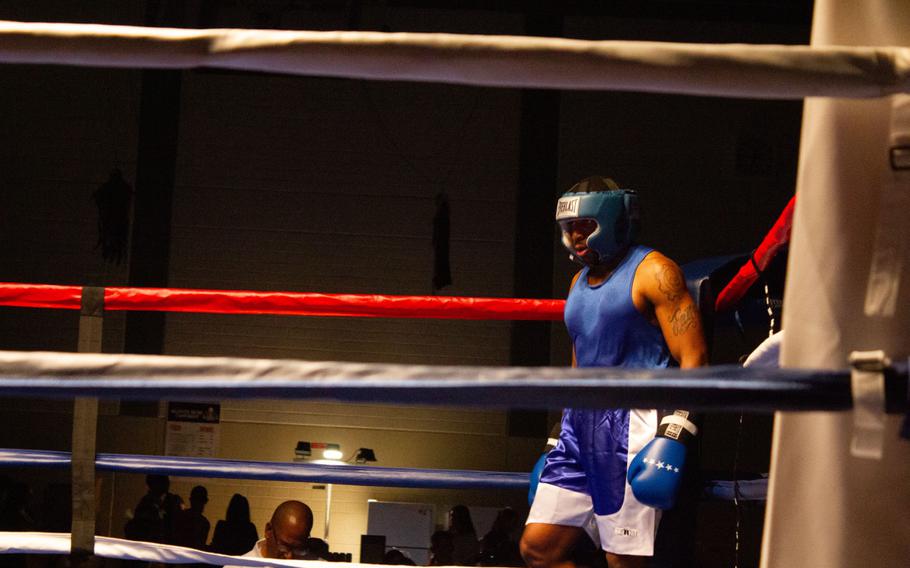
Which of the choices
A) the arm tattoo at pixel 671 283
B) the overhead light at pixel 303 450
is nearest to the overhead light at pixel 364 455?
the overhead light at pixel 303 450

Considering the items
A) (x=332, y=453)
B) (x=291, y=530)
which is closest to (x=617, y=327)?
(x=291, y=530)

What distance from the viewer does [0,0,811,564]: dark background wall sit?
836cm

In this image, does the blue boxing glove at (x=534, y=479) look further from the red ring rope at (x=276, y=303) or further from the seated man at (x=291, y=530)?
the seated man at (x=291, y=530)

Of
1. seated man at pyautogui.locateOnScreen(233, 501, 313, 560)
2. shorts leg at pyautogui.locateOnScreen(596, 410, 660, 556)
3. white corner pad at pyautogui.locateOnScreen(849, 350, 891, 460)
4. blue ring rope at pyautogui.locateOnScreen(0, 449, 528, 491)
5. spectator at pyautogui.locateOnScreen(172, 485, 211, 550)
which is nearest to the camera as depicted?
white corner pad at pyautogui.locateOnScreen(849, 350, 891, 460)

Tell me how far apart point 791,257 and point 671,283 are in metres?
1.36

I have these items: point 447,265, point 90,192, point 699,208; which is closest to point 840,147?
point 447,265

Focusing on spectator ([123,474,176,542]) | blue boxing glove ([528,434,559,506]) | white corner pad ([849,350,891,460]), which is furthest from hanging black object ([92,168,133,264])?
white corner pad ([849,350,891,460])

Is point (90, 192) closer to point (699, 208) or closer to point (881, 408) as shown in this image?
point (699, 208)

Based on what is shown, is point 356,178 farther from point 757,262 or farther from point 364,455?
point 757,262

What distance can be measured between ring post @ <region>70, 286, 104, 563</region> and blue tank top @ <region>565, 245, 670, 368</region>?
4.06ft

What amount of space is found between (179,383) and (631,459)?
158cm

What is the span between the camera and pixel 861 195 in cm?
91

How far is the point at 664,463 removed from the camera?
6.53ft

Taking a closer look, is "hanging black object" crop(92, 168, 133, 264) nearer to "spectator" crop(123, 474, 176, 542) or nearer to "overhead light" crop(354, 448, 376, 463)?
"spectator" crop(123, 474, 176, 542)
